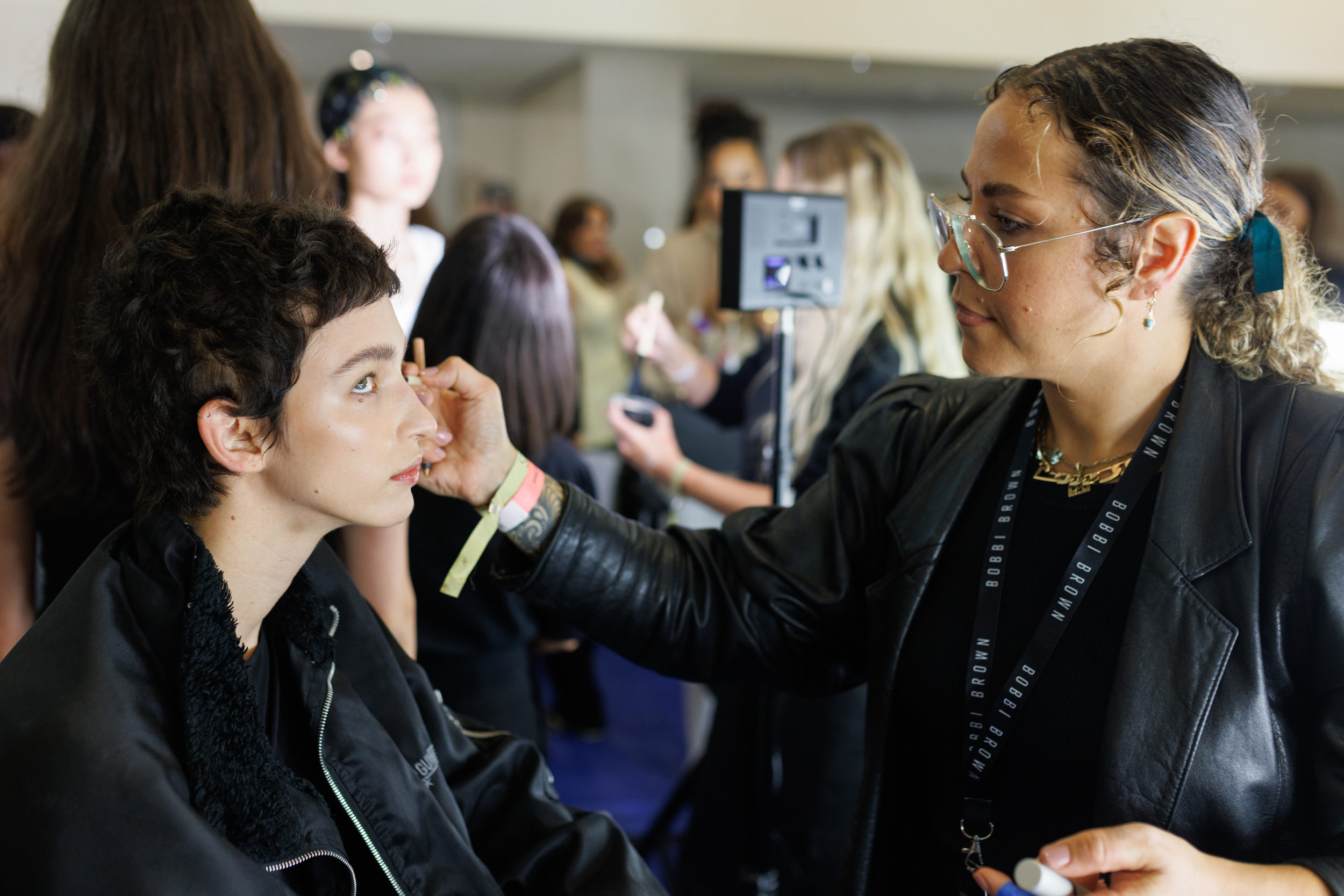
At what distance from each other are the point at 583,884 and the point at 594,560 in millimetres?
371

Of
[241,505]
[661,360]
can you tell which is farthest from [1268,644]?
[661,360]

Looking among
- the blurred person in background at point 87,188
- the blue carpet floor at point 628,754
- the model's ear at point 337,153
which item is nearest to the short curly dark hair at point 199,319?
the blurred person in background at point 87,188

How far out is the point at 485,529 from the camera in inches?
49.1

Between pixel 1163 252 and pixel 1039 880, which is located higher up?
pixel 1163 252

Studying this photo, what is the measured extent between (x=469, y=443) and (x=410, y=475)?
188 millimetres

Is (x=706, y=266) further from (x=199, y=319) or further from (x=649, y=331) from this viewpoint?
(x=199, y=319)

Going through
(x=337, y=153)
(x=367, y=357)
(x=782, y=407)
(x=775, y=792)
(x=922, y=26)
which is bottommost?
(x=775, y=792)

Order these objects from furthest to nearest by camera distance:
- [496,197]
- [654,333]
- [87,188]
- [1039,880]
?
[496,197], [654,333], [87,188], [1039,880]

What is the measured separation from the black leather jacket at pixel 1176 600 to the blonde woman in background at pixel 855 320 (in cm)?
59

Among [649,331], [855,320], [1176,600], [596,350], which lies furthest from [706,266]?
[1176,600]

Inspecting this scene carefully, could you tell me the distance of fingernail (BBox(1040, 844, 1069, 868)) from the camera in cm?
81

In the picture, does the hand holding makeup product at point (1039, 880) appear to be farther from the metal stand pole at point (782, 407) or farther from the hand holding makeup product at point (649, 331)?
the hand holding makeup product at point (649, 331)

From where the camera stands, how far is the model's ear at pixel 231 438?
0.94 meters

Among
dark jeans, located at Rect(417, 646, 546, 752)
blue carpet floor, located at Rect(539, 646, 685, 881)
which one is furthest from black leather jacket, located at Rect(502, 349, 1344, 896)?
blue carpet floor, located at Rect(539, 646, 685, 881)
